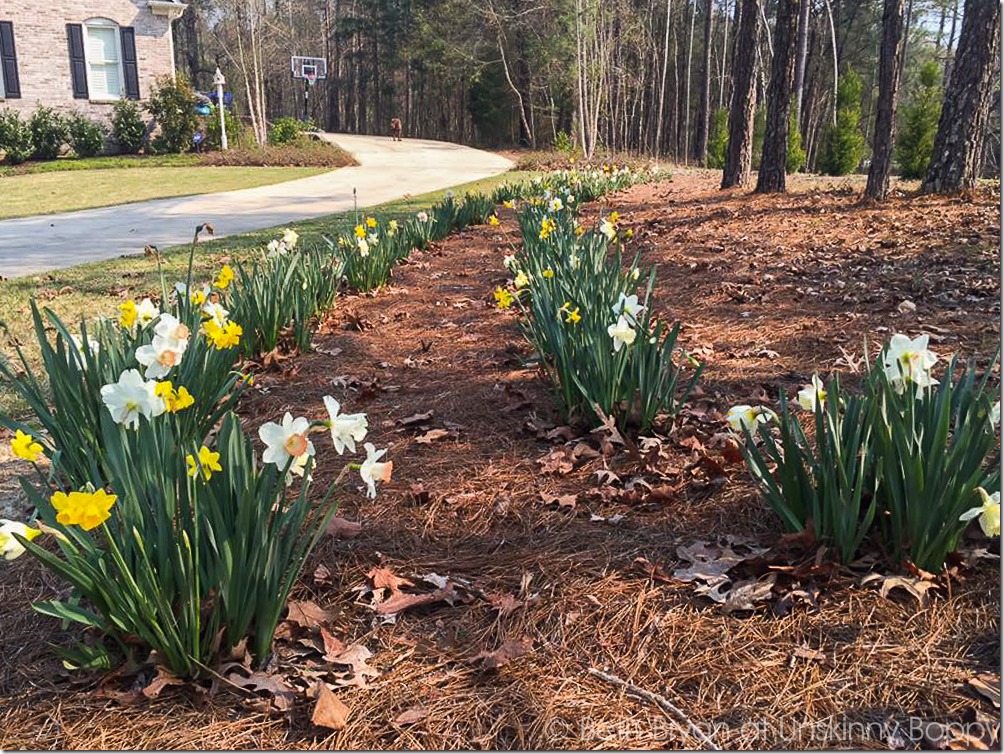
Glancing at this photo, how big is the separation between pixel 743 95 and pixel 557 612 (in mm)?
11063

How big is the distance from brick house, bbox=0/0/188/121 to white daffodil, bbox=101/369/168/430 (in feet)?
81.6

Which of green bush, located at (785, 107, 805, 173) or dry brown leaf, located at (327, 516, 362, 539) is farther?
green bush, located at (785, 107, 805, 173)

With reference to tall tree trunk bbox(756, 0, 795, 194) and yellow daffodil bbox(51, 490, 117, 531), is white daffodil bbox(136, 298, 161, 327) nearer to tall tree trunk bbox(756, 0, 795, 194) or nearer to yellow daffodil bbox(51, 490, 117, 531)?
yellow daffodil bbox(51, 490, 117, 531)

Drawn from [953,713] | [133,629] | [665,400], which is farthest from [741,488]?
[133,629]

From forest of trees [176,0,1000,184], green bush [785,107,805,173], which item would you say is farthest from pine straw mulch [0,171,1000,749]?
green bush [785,107,805,173]

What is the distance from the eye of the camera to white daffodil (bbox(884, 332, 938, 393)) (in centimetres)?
177

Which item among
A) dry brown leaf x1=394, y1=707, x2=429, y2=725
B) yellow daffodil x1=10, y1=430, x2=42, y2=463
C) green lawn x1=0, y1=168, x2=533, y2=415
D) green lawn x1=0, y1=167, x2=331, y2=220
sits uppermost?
green lawn x1=0, y1=167, x2=331, y2=220

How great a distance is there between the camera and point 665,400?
2738 mm

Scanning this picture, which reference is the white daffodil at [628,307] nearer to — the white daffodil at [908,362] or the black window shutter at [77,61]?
the white daffodil at [908,362]

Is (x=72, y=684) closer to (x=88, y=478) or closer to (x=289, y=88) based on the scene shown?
(x=88, y=478)

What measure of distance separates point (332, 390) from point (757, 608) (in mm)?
2351

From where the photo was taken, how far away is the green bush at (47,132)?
20812mm

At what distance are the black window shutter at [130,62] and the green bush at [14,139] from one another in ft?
10.6

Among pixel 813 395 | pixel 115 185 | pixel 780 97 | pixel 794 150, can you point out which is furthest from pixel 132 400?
pixel 794 150
